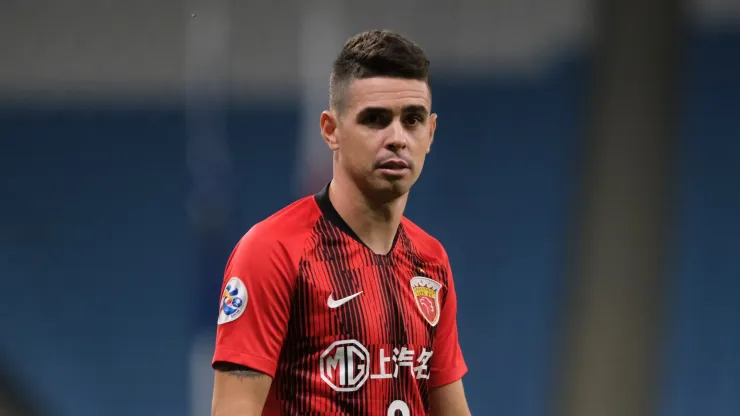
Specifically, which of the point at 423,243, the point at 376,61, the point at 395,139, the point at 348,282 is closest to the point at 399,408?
the point at 348,282

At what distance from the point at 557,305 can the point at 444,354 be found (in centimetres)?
376

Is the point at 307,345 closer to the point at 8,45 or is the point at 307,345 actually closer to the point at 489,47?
the point at 489,47

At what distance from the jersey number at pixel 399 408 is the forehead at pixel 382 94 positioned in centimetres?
53

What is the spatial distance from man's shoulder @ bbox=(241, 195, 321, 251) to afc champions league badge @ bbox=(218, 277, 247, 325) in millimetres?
76

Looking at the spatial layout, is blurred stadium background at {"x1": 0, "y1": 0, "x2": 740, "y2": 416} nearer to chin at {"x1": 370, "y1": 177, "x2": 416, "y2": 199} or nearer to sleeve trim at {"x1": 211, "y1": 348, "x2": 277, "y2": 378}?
chin at {"x1": 370, "y1": 177, "x2": 416, "y2": 199}

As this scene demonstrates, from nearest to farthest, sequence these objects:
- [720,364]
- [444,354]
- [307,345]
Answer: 1. [307,345]
2. [444,354]
3. [720,364]

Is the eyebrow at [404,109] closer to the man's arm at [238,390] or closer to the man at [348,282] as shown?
the man at [348,282]

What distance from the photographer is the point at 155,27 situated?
6504mm

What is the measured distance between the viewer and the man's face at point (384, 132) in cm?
198

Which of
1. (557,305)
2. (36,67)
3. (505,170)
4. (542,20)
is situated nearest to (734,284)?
(557,305)

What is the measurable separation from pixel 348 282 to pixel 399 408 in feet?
0.80

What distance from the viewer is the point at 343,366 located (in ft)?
6.41

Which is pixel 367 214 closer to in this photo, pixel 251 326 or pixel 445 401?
pixel 251 326

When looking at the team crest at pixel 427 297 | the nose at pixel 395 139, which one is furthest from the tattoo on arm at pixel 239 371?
the nose at pixel 395 139
